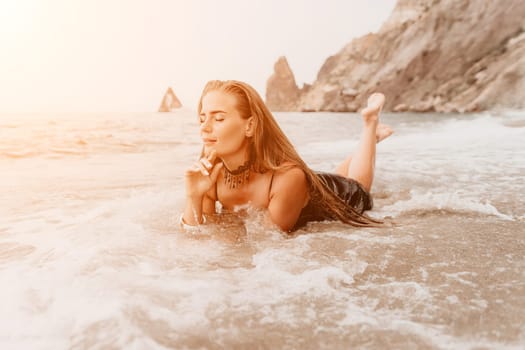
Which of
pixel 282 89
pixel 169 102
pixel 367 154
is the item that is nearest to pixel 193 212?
pixel 367 154

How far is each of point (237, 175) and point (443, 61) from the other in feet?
142

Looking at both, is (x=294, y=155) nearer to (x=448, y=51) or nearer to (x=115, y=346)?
(x=115, y=346)

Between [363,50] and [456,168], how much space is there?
189ft

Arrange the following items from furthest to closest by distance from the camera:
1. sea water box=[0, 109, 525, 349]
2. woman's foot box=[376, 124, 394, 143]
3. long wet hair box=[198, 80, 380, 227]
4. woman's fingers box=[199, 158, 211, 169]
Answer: woman's foot box=[376, 124, 394, 143] → long wet hair box=[198, 80, 380, 227] → woman's fingers box=[199, 158, 211, 169] → sea water box=[0, 109, 525, 349]

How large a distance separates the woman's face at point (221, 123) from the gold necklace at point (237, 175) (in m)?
0.15

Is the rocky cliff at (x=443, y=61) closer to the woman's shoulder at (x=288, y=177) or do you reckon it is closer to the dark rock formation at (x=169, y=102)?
the dark rock formation at (x=169, y=102)

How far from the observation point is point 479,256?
224cm

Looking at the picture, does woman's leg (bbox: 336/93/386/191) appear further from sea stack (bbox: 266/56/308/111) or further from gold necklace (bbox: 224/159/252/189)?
sea stack (bbox: 266/56/308/111)

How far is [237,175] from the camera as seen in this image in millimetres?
2820

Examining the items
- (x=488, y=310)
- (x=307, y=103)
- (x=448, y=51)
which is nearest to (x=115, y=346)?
(x=488, y=310)

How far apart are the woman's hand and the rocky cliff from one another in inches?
1339

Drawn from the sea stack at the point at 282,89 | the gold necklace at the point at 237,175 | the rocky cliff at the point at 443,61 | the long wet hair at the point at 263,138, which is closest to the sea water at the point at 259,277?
the gold necklace at the point at 237,175

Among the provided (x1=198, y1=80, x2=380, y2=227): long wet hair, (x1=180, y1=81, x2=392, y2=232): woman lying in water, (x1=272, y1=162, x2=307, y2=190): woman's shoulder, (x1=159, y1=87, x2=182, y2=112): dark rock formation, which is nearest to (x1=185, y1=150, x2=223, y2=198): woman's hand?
(x1=180, y1=81, x2=392, y2=232): woman lying in water

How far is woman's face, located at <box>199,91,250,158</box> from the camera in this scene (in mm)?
2635
